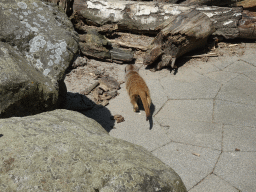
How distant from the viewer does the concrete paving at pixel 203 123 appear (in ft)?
9.35

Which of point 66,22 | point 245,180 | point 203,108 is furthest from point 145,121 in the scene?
point 66,22

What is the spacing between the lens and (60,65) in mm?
2697

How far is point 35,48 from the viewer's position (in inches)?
106

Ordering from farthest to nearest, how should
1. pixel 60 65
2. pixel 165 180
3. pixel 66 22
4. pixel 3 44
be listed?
pixel 66 22
pixel 60 65
pixel 3 44
pixel 165 180

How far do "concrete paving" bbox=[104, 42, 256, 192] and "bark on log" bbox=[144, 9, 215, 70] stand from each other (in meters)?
0.31

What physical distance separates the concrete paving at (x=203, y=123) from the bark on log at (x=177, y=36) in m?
0.31

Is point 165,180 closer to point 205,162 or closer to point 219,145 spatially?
point 205,162

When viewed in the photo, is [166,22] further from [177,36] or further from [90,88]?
[90,88]

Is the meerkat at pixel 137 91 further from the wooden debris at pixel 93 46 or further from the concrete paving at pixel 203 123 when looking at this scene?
the wooden debris at pixel 93 46

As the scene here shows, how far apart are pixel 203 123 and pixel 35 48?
8.51ft

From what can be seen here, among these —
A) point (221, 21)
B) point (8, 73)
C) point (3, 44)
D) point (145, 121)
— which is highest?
point (3, 44)

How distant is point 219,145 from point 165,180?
2035 millimetres

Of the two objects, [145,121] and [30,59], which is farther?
[145,121]

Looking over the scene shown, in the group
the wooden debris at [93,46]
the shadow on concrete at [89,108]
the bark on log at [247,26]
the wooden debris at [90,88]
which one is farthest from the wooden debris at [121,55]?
the bark on log at [247,26]
